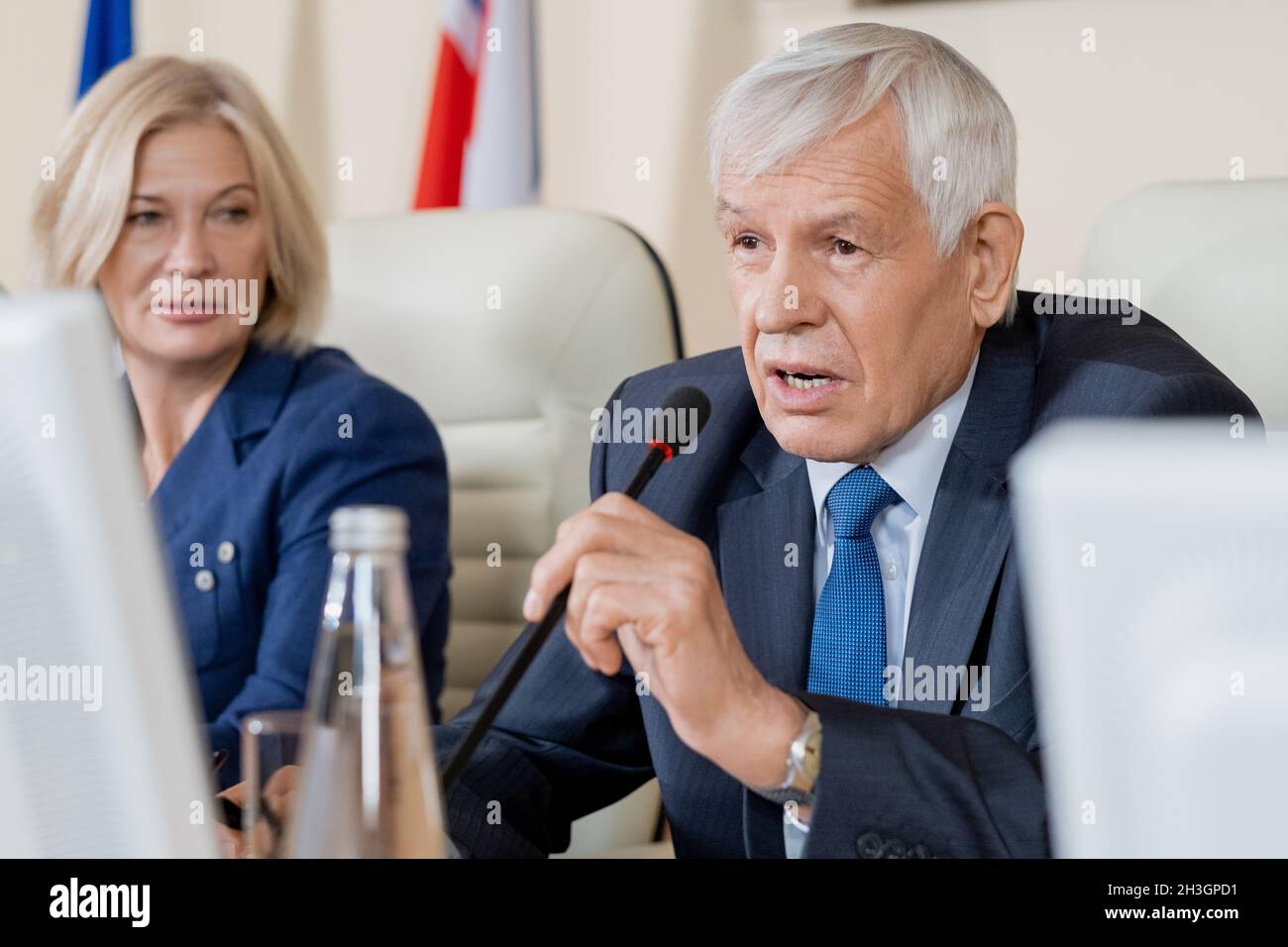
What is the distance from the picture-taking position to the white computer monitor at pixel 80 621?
0.51 metres

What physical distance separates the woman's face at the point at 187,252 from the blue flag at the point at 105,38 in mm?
1022

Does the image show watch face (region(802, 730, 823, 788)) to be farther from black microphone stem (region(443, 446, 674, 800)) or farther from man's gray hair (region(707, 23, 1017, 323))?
man's gray hair (region(707, 23, 1017, 323))

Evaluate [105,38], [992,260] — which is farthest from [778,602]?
[105,38]

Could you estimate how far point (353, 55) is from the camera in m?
2.76

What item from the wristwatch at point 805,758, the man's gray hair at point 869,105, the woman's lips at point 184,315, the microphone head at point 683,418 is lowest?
the wristwatch at point 805,758

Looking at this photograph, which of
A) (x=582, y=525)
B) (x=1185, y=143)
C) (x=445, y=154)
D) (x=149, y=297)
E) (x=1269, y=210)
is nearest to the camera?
(x=582, y=525)

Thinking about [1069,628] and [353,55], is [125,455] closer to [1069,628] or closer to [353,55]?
[1069,628]

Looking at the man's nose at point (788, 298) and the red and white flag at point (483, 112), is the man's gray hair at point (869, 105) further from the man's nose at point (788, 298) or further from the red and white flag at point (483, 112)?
the red and white flag at point (483, 112)

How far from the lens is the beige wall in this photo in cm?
204

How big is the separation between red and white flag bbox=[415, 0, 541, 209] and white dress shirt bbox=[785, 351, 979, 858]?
1358mm

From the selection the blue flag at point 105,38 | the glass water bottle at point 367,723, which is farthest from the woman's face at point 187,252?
the glass water bottle at point 367,723

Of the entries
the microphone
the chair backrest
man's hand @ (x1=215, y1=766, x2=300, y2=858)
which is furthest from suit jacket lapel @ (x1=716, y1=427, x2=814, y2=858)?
man's hand @ (x1=215, y1=766, x2=300, y2=858)

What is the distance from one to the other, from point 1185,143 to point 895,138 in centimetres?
100
